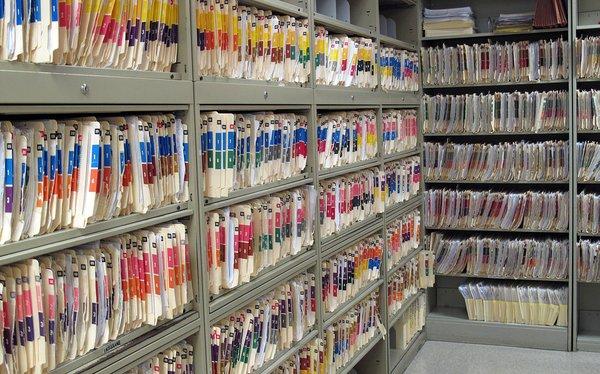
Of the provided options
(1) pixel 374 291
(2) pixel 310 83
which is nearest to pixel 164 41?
(2) pixel 310 83

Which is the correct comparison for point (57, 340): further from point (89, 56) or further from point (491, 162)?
point (491, 162)

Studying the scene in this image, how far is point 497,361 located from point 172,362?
304cm

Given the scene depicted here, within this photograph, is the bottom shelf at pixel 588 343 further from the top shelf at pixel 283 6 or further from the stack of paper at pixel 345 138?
the top shelf at pixel 283 6

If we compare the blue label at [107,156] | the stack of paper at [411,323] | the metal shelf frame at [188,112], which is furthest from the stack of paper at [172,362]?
the stack of paper at [411,323]

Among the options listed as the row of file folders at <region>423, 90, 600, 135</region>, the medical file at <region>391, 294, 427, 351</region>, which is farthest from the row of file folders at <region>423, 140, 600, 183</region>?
the medical file at <region>391, 294, 427, 351</region>

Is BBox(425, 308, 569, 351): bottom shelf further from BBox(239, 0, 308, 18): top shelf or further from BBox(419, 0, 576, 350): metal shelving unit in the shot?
BBox(239, 0, 308, 18): top shelf

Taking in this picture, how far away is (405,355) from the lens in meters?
4.47

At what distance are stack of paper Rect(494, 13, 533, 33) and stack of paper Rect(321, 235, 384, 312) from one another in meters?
1.75

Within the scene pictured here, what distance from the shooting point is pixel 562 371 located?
4316mm

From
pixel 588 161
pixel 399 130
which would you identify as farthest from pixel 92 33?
pixel 588 161

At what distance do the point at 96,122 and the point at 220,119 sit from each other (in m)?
0.60

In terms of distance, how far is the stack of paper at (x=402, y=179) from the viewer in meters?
4.17

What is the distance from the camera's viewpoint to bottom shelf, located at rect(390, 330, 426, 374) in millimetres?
4263

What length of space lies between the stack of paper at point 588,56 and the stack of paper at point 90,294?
3270mm
